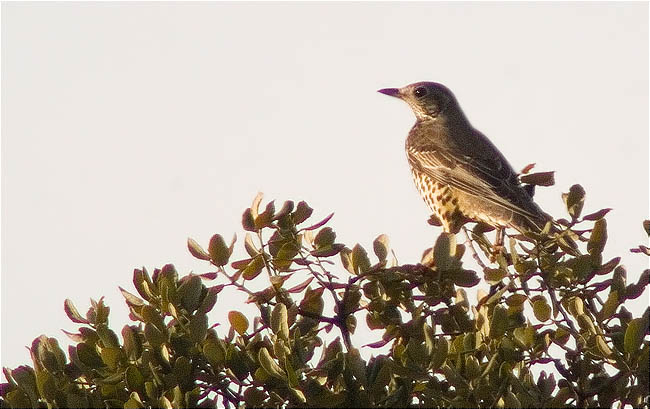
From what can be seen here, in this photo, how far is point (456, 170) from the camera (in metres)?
10.4

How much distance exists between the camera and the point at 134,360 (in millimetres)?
5047

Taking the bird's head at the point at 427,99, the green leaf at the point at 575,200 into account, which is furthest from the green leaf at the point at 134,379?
the bird's head at the point at 427,99

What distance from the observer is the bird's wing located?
9.41 m

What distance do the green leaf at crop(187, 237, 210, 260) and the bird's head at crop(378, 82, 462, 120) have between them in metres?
6.74

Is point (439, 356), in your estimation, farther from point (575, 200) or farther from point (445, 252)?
point (575, 200)

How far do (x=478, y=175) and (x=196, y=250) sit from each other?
5.09 m

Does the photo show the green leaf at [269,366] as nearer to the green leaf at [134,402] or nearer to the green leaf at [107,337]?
the green leaf at [134,402]

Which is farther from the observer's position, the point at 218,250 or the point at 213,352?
the point at 218,250

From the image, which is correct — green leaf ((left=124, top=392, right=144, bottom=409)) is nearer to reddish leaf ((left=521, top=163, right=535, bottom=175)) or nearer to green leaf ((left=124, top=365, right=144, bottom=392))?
green leaf ((left=124, top=365, right=144, bottom=392))

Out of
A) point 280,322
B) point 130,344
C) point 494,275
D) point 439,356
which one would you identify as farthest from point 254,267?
point 494,275

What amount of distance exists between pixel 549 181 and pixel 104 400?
2942 millimetres

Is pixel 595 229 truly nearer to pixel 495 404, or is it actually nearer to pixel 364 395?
pixel 495 404

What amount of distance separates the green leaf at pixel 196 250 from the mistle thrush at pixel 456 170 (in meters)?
3.72

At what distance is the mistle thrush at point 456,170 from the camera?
30.7 feet
